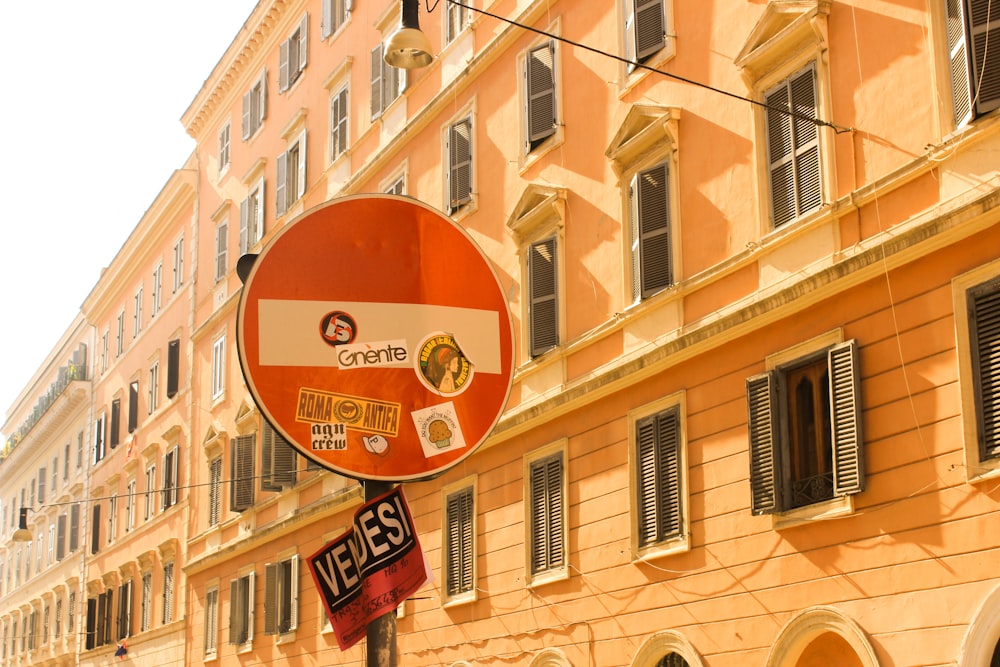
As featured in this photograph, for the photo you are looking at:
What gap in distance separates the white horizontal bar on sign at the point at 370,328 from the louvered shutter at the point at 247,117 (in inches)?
1096

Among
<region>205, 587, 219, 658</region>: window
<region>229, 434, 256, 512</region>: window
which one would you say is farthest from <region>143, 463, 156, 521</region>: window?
<region>229, 434, 256, 512</region>: window

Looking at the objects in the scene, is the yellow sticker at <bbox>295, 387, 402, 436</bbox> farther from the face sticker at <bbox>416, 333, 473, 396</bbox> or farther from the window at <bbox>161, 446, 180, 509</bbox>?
the window at <bbox>161, 446, 180, 509</bbox>

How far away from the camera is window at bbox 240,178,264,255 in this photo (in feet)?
108

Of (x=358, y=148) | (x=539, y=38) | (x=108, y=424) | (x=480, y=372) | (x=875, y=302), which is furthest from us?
(x=108, y=424)

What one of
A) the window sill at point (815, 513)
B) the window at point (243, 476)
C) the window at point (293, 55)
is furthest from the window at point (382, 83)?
the window sill at point (815, 513)

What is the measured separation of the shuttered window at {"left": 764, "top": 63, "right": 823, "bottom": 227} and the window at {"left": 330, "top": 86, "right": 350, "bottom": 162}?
14.0 metres

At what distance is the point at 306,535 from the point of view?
27.4 meters

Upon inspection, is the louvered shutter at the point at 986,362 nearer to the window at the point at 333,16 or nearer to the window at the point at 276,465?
the window at the point at 276,465

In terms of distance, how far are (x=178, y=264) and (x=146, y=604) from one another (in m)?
9.33

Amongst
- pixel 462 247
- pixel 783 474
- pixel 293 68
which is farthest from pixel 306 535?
pixel 462 247

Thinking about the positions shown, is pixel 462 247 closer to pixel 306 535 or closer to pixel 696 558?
pixel 696 558

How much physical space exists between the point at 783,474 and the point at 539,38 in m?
8.53

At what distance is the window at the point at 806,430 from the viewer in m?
13.2

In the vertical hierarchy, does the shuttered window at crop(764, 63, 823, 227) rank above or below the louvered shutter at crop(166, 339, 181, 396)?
below
